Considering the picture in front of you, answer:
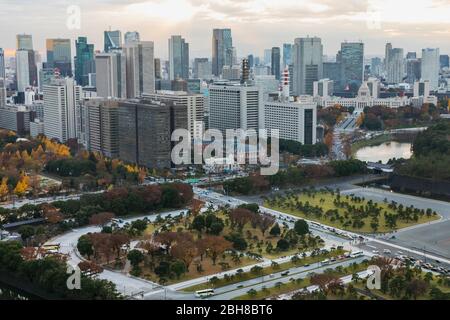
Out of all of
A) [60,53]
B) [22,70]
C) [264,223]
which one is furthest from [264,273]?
[60,53]

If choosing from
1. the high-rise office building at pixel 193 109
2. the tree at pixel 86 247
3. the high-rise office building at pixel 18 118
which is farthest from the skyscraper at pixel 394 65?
the tree at pixel 86 247

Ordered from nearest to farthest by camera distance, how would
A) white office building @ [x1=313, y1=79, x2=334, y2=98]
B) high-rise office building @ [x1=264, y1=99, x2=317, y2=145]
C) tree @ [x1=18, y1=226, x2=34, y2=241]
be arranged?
tree @ [x1=18, y1=226, x2=34, y2=241], high-rise office building @ [x1=264, y1=99, x2=317, y2=145], white office building @ [x1=313, y1=79, x2=334, y2=98]

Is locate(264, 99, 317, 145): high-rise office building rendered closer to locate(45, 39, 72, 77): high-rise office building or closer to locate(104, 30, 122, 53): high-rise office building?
locate(104, 30, 122, 53): high-rise office building

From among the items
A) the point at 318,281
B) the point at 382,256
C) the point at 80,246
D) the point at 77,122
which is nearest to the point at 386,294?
the point at 318,281

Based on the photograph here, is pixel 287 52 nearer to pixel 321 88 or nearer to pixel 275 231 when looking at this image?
pixel 321 88

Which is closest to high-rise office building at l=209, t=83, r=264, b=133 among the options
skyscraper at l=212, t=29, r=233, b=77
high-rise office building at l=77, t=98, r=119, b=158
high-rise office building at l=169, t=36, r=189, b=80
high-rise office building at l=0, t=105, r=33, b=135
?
high-rise office building at l=77, t=98, r=119, b=158

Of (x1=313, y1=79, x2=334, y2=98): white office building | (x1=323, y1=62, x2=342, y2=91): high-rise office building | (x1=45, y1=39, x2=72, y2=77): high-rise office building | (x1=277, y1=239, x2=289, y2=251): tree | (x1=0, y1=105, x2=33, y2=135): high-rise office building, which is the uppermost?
(x1=45, y1=39, x2=72, y2=77): high-rise office building

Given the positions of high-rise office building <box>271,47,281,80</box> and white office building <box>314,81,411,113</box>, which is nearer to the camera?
white office building <box>314,81,411,113</box>
